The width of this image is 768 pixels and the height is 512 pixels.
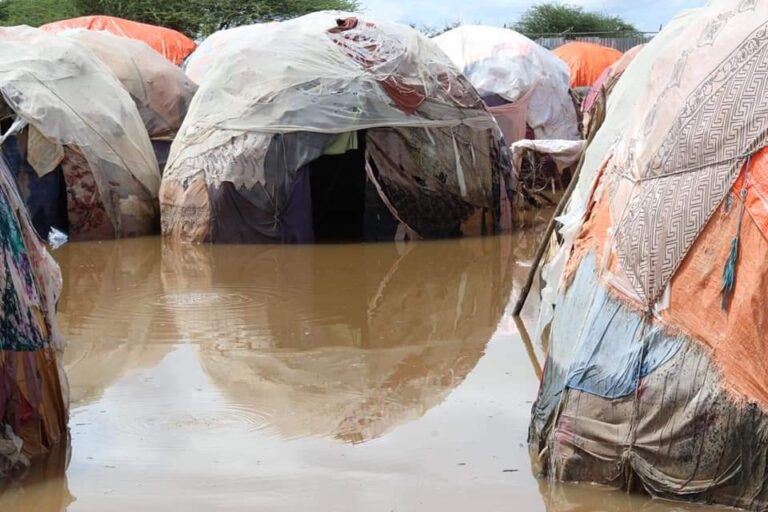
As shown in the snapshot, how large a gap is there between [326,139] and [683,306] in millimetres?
7241

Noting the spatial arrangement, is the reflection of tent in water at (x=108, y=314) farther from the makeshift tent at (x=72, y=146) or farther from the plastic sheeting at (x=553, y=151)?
the plastic sheeting at (x=553, y=151)

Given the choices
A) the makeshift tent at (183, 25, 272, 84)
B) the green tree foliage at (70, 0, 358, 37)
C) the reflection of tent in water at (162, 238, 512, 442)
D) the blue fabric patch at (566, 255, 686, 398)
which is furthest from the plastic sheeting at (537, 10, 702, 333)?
the green tree foliage at (70, 0, 358, 37)

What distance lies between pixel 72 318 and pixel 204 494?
12.6ft

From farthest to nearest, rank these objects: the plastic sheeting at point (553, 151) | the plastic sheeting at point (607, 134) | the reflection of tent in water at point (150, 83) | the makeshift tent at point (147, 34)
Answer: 1. the makeshift tent at point (147, 34)
2. the plastic sheeting at point (553, 151)
3. the reflection of tent in water at point (150, 83)
4. the plastic sheeting at point (607, 134)

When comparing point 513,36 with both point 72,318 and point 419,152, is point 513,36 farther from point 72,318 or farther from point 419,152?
point 72,318

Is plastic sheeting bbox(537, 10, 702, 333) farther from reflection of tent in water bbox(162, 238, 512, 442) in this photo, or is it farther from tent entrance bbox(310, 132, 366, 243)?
tent entrance bbox(310, 132, 366, 243)

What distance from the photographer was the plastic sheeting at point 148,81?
13688 millimetres

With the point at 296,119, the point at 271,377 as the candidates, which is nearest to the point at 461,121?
the point at 296,119

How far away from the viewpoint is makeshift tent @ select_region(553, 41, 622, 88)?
930 inches

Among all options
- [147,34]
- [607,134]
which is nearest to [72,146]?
[607,134]

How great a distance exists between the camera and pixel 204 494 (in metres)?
4.63

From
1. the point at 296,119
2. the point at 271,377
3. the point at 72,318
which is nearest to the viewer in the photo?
the point at 271,377

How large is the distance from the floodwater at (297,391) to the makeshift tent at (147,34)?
453 inches

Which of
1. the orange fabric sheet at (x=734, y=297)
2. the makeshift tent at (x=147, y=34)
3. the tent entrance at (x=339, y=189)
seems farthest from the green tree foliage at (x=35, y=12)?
the orange fabric sheet at (x=734, y=297)
